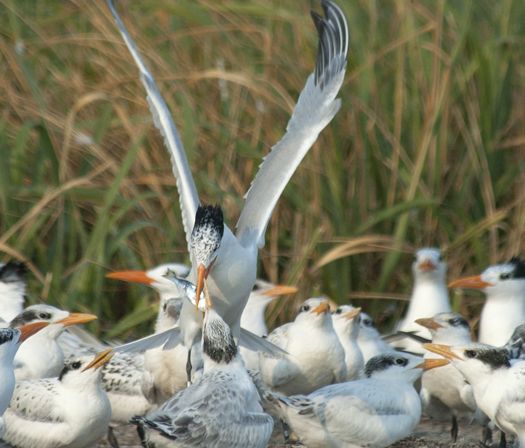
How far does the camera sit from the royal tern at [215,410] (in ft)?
9.56

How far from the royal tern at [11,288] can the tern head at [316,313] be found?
1604 millimetres

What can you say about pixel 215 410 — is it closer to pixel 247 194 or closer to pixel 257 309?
pixel 247 194

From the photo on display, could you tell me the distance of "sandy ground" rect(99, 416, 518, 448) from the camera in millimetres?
3834

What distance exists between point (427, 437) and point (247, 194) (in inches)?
59.3

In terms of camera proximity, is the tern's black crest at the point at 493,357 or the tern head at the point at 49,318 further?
the tern head at the point at 49,318

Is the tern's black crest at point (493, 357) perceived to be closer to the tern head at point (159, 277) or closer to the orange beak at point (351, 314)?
the orange beak at point (351, 314)

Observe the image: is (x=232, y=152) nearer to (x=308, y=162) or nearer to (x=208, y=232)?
(x=308, y=162)

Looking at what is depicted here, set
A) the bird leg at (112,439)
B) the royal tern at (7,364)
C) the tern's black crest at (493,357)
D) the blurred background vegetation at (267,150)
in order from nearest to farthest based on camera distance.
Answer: the royal tern at (7,364) → the tern's black crest at (493,357) → the bird leg at (112,439) → the blurred background vegetation at (267,150)

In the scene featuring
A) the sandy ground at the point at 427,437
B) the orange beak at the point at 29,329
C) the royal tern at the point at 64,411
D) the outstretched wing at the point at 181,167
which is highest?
the outstretched wing at the point at 181,167

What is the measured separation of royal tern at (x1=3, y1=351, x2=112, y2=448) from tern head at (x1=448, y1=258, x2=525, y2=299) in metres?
2.27

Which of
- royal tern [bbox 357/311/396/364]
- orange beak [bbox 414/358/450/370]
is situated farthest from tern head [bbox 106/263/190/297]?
orange beak [bbox 414/358/450/370]

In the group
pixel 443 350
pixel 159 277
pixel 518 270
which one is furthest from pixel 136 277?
pixel 518 270

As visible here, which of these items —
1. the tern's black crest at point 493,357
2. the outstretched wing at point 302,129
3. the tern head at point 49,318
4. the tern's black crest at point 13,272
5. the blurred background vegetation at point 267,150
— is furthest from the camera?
the blurred background vegetation at point 267,150

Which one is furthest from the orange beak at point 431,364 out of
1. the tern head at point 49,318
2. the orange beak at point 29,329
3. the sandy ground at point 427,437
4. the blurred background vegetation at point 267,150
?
the orange beak at point 29,329
